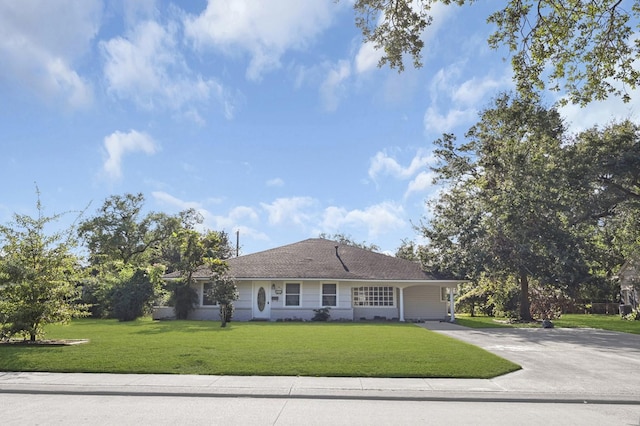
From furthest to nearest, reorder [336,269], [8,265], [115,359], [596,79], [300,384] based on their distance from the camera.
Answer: [336,269], [8,265], [596,79], [115,359], [300,384]

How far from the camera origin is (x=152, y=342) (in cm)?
1373

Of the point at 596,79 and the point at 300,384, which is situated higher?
the point at 596,79

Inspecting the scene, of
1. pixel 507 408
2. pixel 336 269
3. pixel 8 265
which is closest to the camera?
pixel 507 408

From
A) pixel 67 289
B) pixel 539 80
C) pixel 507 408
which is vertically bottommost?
pixel 507 408

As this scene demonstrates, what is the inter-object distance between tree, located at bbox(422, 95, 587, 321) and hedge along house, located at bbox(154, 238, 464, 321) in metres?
2.46

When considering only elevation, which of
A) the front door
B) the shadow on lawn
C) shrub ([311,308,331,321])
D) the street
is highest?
the front door

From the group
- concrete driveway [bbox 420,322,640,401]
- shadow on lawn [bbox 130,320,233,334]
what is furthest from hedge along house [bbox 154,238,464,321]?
concrete driveway [bbox 420,322,640,401]

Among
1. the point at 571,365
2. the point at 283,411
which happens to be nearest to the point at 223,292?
the point at 571,365

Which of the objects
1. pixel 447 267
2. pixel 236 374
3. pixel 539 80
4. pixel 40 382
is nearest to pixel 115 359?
pixel 40 382

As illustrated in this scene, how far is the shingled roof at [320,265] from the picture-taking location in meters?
27.3

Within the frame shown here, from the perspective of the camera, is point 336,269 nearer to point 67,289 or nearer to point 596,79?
point 67,289

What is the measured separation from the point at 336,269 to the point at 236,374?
1926cm

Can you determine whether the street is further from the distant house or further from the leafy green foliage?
the distant house

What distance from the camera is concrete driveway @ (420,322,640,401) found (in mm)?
8383
